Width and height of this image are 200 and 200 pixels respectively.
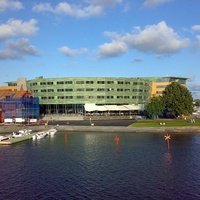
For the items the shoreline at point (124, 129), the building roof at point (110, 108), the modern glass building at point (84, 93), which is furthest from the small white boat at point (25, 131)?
the modern glass building at point (84, 93)

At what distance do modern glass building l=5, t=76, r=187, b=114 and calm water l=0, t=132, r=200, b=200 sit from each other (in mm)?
68549

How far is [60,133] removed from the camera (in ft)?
333

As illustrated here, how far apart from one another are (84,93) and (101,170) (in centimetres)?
9743

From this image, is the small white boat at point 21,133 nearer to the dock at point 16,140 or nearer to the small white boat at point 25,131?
the small white boat at point 25,131

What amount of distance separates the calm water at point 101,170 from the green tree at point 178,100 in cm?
5097

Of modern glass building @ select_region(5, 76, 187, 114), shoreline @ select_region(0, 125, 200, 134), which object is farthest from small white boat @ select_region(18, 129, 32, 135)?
modern glass building @ select_region(5, 76, 187, 114)

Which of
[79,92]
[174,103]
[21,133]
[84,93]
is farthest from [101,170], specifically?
[79,92]

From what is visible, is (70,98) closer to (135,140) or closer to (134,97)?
(134,97)

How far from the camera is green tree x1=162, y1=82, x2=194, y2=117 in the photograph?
5017 inches

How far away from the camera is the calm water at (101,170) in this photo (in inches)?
1553

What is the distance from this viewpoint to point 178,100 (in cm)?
12888

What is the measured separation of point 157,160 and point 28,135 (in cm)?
5233

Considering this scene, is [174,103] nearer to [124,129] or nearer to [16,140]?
[124,129]

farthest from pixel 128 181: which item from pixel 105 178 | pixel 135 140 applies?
pixel 135 140
